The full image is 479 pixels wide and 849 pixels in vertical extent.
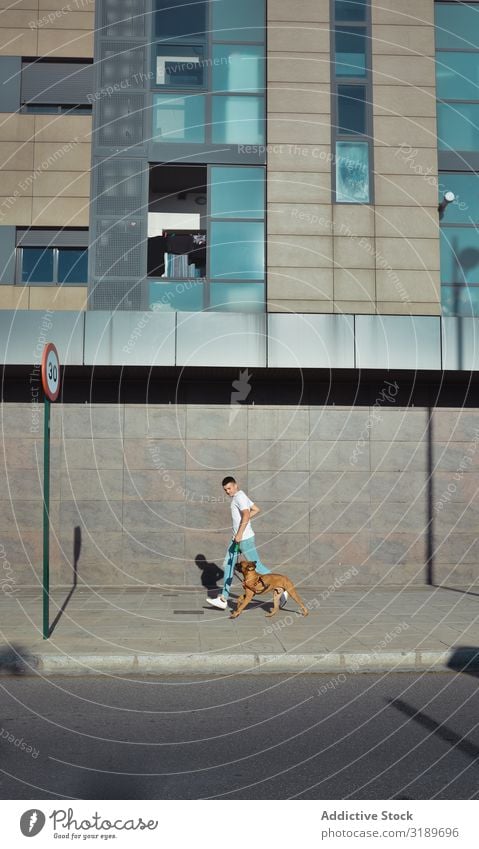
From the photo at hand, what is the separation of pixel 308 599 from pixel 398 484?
3.22m

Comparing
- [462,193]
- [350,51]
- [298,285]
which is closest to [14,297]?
[298,285]

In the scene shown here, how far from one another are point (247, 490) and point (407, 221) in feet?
18.6

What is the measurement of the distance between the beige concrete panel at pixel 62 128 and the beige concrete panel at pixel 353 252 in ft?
16.2

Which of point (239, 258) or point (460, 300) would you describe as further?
point (460, 300)

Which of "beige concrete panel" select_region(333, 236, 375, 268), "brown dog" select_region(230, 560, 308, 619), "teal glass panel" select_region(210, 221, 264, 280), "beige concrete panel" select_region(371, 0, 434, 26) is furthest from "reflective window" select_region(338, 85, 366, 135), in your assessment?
"brown dog" select_region(230, 560, 308, 619)

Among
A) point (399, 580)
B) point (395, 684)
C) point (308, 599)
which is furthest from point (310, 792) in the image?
point (399, 580)

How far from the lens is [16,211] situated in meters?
15.0

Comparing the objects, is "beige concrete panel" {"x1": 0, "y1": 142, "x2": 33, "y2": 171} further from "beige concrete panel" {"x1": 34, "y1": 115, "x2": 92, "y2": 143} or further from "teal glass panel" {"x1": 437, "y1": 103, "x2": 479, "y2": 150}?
"teal glass panel" {"x1": 437, "y1": 103, "x2": 479, "y2": 150}

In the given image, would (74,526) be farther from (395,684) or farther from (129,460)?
(395,684)

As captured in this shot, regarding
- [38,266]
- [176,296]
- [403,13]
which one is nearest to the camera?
[176,296]

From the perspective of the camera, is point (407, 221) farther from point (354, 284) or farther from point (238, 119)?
point (238, 119)

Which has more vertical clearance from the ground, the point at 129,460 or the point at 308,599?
the point at 129,460

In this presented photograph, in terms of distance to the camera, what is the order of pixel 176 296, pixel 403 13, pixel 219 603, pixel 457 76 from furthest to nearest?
pixel 457 76, pixel 403 13, pixel 176 296, pixel 219 603

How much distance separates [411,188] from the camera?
15305 millimetres
